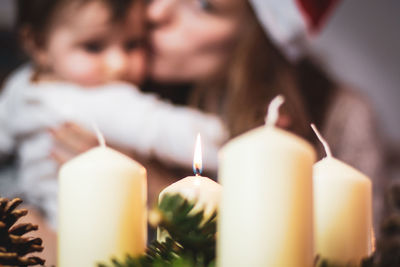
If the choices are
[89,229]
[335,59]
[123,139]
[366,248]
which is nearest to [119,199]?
[89,229]

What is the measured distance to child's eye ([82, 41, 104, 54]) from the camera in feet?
3.34

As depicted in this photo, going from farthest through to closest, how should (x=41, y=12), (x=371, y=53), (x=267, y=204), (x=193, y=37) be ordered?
(x=371, y=53) → (x=193, y=37) → (x=41, y=12) → (x=267, y=204)

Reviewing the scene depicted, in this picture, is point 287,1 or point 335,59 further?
point 335,59

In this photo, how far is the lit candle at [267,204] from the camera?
21 cm

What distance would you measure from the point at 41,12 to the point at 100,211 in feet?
2.89

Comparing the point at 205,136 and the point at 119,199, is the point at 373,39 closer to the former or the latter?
the point at 205,136

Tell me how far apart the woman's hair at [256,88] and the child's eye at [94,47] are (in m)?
0.25

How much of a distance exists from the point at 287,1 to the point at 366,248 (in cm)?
89

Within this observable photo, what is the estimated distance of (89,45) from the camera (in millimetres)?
1020

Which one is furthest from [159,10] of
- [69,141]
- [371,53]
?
[371,53]

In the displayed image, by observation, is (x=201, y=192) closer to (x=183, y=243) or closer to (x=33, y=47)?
(x=183, y=243)

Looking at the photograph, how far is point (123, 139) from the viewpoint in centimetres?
102

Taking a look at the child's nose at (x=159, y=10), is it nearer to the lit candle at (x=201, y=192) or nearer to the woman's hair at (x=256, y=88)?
the woman's hair at (x=256, y=88)

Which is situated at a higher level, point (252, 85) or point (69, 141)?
point (252, 85)
